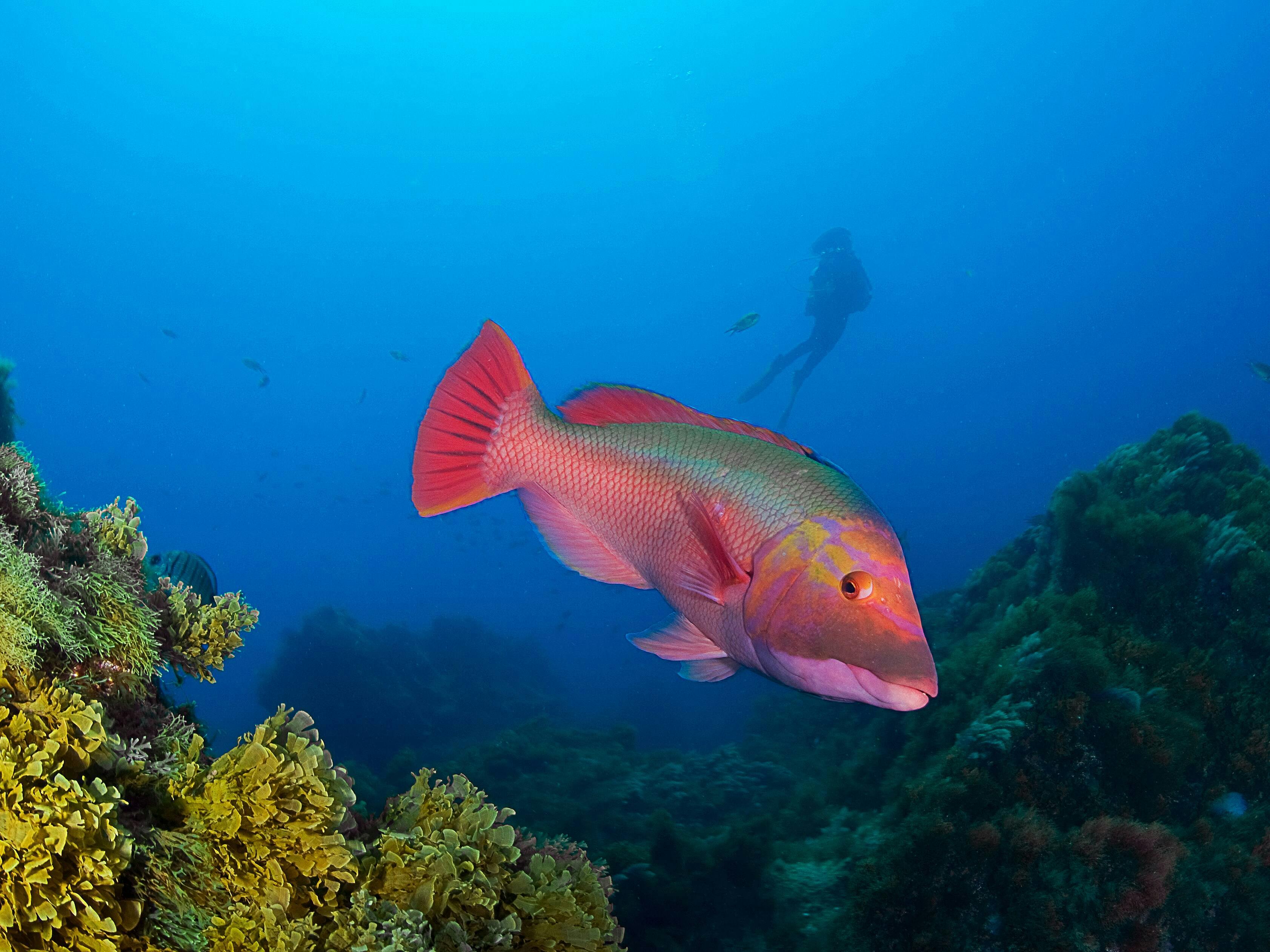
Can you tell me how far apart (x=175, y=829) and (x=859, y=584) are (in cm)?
188

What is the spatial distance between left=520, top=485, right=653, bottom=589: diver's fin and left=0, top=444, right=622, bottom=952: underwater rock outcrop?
0.82 m

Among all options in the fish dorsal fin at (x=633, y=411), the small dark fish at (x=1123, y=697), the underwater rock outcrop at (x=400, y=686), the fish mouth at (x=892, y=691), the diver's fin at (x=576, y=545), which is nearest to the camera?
the fish mouth at (x=892, y=691)

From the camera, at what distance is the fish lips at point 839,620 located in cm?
149

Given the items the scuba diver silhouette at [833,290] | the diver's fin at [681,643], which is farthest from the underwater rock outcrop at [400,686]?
the scuba diver silhouette at [833,290]

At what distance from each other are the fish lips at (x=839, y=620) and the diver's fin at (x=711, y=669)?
17.1 inches

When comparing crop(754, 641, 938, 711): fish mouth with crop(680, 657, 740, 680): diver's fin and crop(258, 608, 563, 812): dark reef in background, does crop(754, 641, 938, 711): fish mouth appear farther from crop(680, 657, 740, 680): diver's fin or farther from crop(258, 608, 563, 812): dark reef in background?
crop(258, 608, 563, 812): dark reef in background

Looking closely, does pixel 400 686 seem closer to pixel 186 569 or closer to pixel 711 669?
pixel 186 569

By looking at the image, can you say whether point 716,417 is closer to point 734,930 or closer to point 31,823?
point 31,823

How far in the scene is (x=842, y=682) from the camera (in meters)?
1.58

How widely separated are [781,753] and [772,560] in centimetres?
1115

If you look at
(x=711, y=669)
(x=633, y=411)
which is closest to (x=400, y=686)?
(x=711, y=669)

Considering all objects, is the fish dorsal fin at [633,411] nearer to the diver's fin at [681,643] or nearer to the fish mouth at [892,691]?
the diver's fin at [681,643]

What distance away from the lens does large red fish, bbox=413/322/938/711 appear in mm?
1556

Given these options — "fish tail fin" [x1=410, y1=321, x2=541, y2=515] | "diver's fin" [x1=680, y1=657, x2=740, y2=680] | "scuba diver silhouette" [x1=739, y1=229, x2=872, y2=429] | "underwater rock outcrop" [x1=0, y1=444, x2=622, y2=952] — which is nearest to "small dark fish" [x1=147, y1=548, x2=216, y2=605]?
"underwater rock outcrop" [x1=0, y1=444, x2=622, y2=952]
